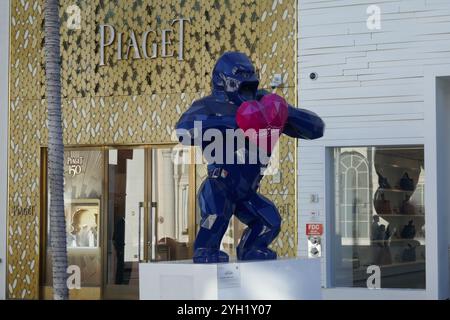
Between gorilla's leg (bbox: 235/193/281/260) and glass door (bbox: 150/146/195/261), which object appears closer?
gorilla's leg (bbox: 235/193/281/260)

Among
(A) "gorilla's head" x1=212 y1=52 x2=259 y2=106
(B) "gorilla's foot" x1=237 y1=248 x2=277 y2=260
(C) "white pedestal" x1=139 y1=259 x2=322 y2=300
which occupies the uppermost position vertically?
(A) "gorilla's head" x1=212 y1=52 x2=259 y2=106

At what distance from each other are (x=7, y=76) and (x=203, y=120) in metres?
8.56

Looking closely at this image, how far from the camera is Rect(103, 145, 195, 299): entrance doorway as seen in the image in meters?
15.7

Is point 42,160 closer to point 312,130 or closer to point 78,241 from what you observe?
point 78,241

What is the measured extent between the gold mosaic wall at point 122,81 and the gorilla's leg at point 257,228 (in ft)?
16.7

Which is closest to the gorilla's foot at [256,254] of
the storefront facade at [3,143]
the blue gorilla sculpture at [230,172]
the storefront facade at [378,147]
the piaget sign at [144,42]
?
the blue gorilla sculpture at [230,172]

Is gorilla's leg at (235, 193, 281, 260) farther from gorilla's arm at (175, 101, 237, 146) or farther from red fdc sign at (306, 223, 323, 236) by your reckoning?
red fdc sign at (306, 223, 323, 236)

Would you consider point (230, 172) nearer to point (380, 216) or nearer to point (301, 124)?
point (301, 124)

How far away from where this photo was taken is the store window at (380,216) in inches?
561

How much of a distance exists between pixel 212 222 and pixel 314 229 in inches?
221

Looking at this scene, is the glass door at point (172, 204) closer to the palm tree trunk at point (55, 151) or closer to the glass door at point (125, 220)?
the glass door at point (125, 220)

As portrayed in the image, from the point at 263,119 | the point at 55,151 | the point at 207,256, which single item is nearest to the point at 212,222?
the point at 207,256

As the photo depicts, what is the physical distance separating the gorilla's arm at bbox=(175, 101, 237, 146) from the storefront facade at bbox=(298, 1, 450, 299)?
5.40 metres

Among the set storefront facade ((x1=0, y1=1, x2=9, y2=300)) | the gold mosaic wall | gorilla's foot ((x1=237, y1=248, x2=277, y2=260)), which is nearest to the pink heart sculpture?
gorilla's foot ((x1=237, y1=248, x2=277, y2=260))
